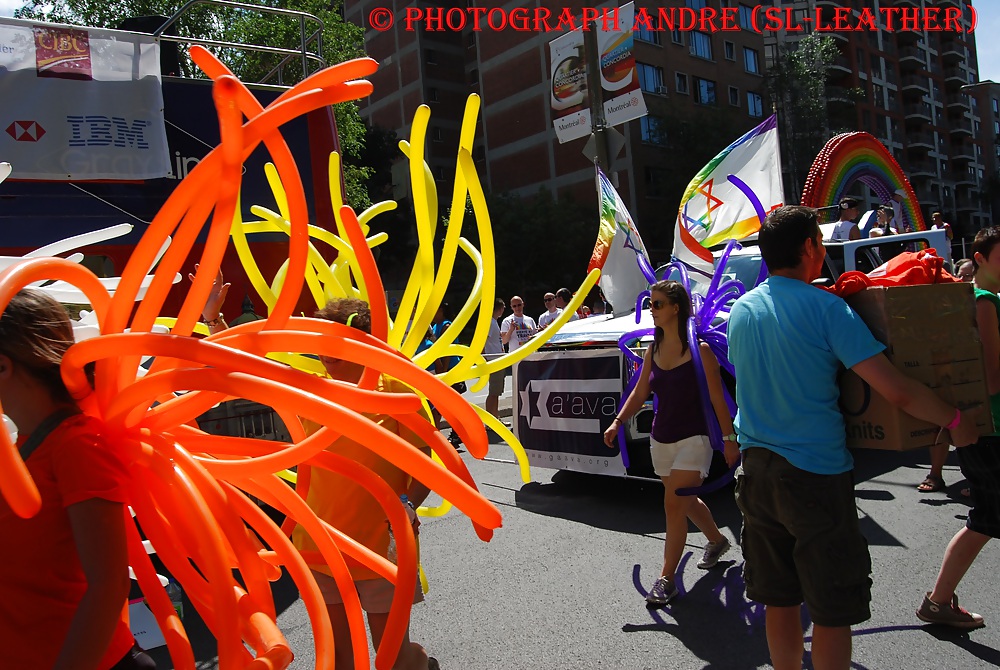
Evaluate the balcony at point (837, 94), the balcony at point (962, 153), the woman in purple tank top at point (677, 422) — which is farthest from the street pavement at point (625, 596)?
the balcony at point (962, 153)

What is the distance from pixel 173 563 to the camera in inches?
56.6

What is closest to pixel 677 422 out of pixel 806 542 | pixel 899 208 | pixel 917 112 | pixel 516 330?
pixel 806 542

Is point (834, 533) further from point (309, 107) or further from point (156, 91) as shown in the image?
point (156, 91)

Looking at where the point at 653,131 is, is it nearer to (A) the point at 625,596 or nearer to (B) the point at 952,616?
(A) the point at 625,596

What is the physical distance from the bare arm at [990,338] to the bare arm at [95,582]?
3438 mm

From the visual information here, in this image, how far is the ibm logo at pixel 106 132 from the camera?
5.38 m

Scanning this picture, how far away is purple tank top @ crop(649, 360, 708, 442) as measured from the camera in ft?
14.0

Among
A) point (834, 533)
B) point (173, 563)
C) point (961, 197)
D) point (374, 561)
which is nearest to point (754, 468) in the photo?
point (834, 533)

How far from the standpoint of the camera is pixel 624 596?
4.25 m

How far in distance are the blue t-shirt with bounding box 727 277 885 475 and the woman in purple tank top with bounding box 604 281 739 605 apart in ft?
4.59

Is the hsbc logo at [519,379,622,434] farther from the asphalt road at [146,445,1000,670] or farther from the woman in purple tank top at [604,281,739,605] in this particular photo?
the woman in purple tank top at [604,281,739,605]

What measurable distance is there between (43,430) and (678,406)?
347 cm

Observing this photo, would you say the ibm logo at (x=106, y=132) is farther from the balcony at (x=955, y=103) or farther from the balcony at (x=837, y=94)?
the balcony at (x=955, y=103)

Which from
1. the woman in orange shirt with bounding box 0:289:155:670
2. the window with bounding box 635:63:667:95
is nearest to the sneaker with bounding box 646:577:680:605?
the woman in orange shirt with bounding box 0:289:155:670
